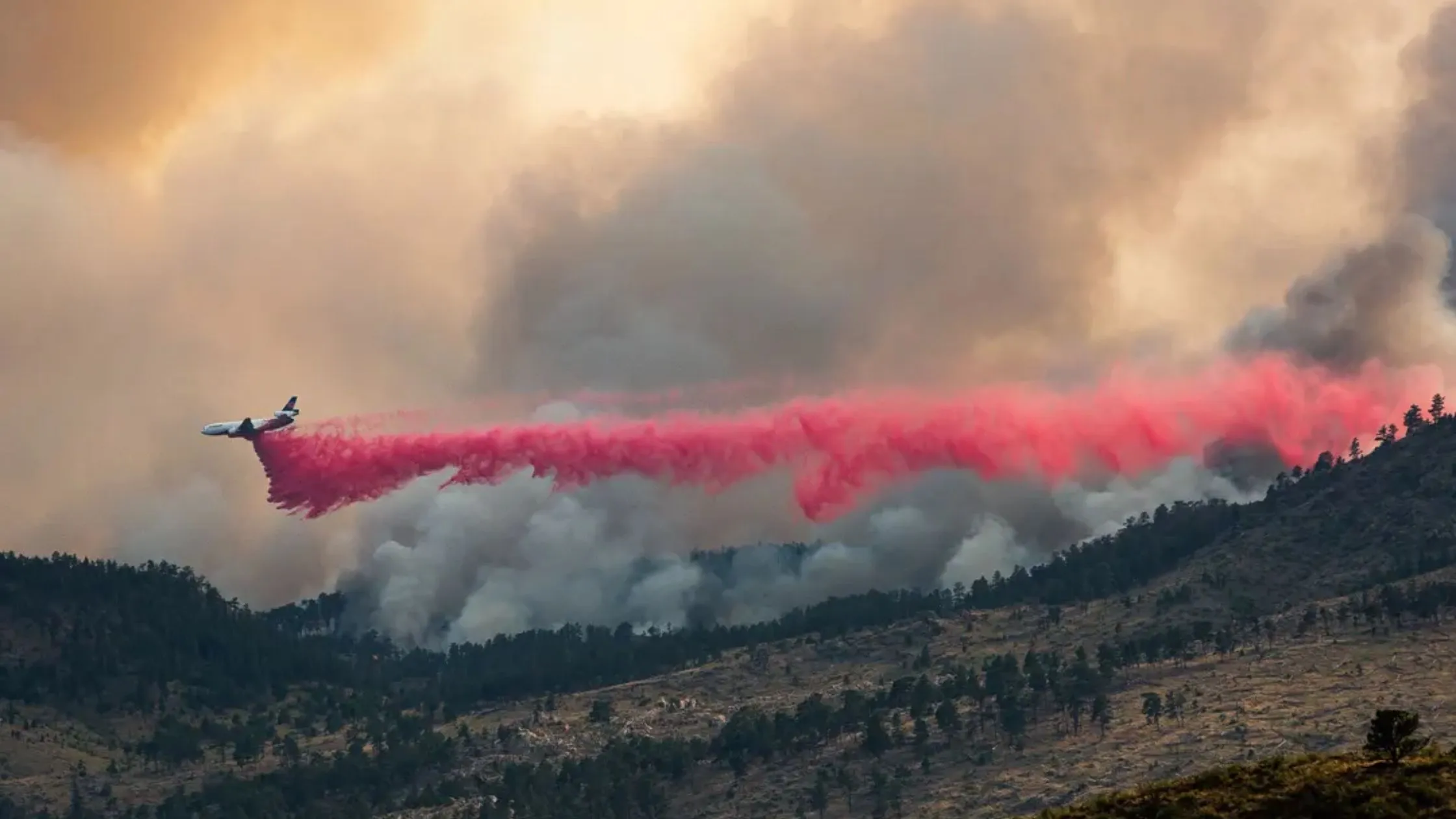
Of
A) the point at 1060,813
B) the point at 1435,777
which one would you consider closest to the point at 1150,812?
the point at 1060,813

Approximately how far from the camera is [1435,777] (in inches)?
3866

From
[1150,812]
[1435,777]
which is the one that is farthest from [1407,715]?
[1150,812]

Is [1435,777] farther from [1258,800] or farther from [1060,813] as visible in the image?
[1060,813]

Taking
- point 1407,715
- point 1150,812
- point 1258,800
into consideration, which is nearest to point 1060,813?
point 1150,812

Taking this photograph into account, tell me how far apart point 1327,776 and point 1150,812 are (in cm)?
1130

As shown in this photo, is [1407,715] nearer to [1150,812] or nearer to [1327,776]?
[1327,776]

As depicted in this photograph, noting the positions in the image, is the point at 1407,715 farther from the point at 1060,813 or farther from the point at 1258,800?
the point at 1060,813

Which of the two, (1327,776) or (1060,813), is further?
(1060,813)

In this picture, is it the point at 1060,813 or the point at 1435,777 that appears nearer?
the point at 1435,777

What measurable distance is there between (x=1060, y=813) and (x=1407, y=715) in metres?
23.3

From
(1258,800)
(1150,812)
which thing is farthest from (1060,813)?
(1258,800)

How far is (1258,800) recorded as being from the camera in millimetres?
101062

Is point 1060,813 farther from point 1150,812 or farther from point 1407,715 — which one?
point 1407,715

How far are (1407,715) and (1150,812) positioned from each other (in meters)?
17.6
